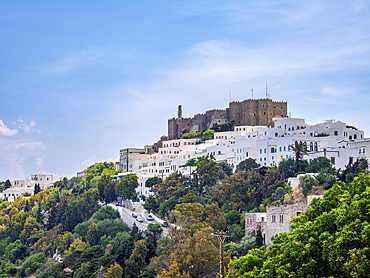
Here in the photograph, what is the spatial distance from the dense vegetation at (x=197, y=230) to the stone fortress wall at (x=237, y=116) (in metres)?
23.0

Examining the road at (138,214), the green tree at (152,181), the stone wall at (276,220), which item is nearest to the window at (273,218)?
the stone wall at (276,220)

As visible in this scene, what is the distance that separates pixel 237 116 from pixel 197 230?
5984cm

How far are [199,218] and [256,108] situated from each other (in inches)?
2029

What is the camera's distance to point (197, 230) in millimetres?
48812

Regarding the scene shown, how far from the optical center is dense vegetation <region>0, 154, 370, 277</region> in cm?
2566

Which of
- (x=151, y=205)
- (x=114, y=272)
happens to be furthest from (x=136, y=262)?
(x=151, y=205)

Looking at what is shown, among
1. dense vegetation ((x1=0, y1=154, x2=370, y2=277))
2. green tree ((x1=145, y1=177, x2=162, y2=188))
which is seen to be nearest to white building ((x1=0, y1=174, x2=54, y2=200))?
dense vegetation ((x1=0, y1=154, x2=370, y2=277))

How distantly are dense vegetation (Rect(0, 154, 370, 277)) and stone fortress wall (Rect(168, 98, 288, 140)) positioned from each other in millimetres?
22974

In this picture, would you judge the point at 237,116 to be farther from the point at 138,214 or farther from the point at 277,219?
the point at 277,219

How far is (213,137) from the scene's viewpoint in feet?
333

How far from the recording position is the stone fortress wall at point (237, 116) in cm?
10169

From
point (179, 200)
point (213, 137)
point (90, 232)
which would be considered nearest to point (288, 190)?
point (179, 200)

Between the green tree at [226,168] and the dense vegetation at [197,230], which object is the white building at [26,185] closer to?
the dense vegetation at [197,230]

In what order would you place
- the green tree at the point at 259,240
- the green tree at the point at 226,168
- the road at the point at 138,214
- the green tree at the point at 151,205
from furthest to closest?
the green tree at the point at 226,168, the green tree at the point at 151,205, the road at the point at 138,214, the green tree at the point at 259,240
